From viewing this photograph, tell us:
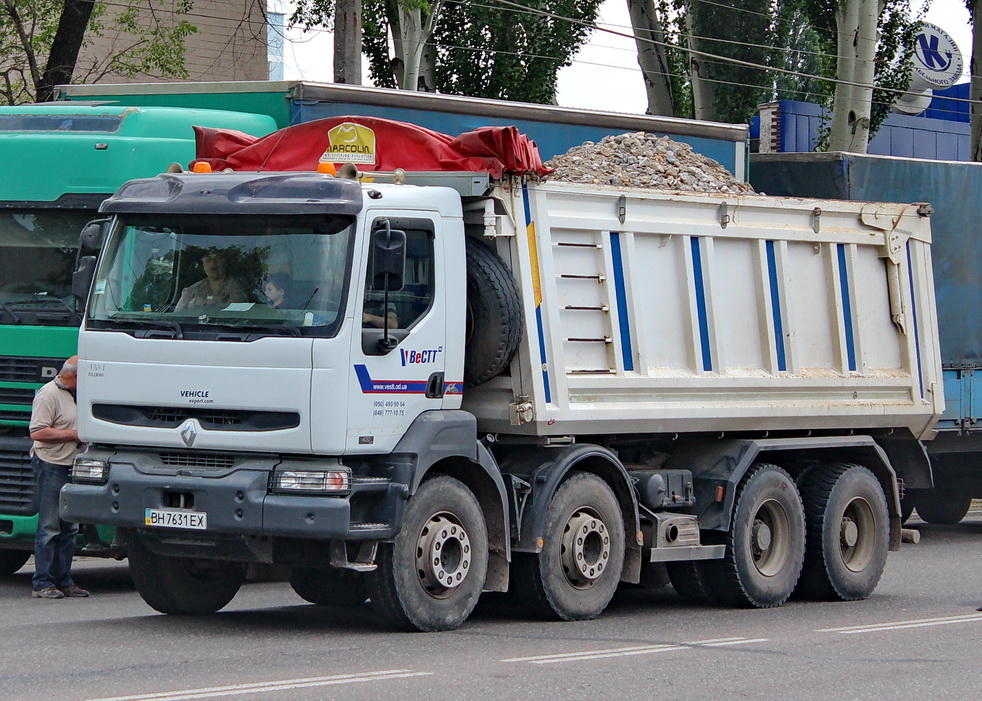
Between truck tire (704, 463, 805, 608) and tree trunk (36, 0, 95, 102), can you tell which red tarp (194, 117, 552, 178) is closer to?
truck tire (704, 463, 805, 608)

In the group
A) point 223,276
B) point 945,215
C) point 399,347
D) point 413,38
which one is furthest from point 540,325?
point 413,38

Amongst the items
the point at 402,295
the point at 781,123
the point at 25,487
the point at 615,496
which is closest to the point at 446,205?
the point at 402,295

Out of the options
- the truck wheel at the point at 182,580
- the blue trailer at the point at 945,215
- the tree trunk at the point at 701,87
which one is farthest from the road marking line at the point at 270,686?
the tree trunk at the point at 701,87

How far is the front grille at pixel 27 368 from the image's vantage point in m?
11.5

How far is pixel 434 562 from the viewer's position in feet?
30.4

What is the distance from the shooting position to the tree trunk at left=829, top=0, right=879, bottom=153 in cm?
2506

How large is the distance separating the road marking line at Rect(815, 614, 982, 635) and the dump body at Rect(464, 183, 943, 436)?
1.78 meters

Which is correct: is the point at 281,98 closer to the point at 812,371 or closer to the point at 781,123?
the point at 812,371

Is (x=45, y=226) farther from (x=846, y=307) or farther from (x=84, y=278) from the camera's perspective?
(x=846, y=307)

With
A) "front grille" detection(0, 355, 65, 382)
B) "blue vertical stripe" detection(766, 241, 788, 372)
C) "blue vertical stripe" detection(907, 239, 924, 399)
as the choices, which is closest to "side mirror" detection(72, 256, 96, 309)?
"front grille" detection(0, 355, 65, 382)

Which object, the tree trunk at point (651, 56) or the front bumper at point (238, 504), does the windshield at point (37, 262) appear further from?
the tree trunk at point (651, 56)

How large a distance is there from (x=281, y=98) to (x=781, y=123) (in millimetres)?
23848

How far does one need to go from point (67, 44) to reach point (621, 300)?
1136 centimetres

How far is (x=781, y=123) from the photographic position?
3484cm
